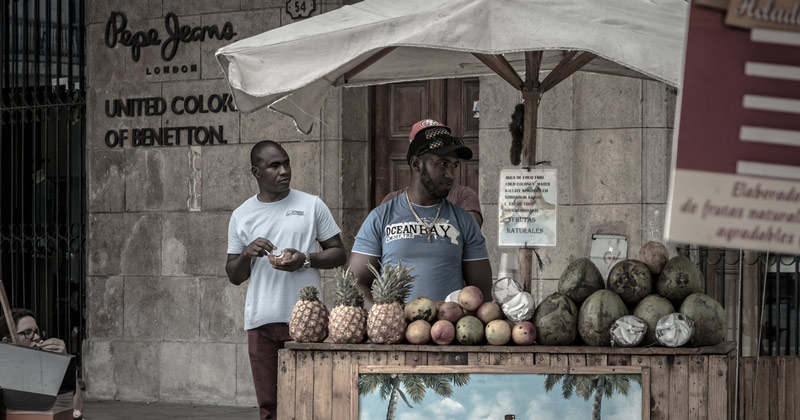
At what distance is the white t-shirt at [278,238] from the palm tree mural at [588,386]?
6.66ft

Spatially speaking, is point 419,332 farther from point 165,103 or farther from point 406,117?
point 165,103

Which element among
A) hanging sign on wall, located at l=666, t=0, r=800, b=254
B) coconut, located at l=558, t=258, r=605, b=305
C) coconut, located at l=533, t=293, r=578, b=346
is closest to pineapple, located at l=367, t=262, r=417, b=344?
coconut, located at l=533, t=293, r=578, b=346

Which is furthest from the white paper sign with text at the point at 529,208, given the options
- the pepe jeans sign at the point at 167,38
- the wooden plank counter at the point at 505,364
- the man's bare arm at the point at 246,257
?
the pepe jeans sign at the point at 167,38

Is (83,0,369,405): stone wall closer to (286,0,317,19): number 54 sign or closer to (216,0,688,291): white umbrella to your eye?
(286,0,317,19): number 54 sign

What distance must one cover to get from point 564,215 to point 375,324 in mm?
4023

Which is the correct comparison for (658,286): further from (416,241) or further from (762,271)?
(762,271)

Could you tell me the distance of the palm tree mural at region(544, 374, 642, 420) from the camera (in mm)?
4977

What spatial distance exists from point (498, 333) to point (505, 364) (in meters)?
0.14

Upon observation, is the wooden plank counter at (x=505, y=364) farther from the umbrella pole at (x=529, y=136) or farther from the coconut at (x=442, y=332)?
the umbrella pole at (x=529, y=136)

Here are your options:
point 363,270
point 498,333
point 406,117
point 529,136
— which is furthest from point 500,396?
point 406,117

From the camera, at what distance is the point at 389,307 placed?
17.0 feet

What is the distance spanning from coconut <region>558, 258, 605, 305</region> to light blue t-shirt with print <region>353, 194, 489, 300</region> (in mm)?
724

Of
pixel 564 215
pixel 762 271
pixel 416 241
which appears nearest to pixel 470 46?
pixel 416 241

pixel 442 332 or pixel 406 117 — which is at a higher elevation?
pixel 406 117
